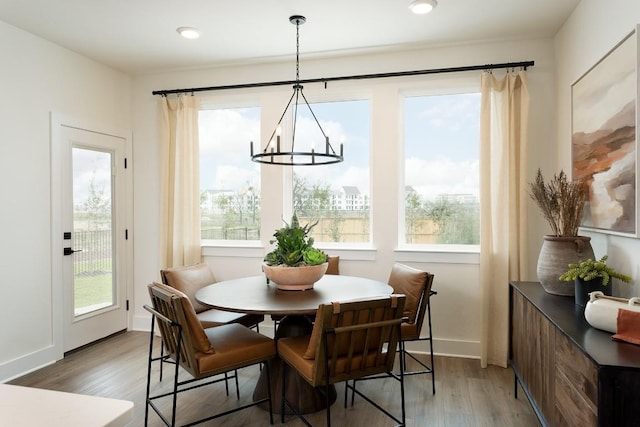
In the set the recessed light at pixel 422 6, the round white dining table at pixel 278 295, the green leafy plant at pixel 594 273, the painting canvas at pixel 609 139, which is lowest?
the round white dining table at pixel 278 295

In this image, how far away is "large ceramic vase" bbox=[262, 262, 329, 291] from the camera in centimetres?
279

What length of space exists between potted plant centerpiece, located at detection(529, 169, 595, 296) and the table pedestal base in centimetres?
155

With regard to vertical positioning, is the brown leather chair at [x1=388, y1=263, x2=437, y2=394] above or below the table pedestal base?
above

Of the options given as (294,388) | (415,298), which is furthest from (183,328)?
(415,298)

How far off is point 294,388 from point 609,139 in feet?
7.92

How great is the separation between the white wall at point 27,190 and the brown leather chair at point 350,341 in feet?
8.12

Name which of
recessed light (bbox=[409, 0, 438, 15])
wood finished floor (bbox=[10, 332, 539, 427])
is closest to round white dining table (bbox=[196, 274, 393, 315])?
wood finished floor (bbox=[10, 332, 539, 427])

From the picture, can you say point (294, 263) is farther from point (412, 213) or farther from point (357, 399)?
point (412, 213)

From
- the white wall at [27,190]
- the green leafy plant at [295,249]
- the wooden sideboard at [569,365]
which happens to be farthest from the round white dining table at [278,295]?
the white wall at [27,190]

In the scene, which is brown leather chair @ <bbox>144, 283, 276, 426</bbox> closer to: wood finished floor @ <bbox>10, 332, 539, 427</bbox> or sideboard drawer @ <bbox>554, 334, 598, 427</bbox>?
wood finished floor @ <bbox>10, 332, 539, 427</bbox>

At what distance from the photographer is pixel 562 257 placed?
8.20 ft

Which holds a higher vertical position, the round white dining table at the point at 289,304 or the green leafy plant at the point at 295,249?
the green leafy plant at the point at 295,249

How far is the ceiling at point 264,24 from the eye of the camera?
9.89 feet

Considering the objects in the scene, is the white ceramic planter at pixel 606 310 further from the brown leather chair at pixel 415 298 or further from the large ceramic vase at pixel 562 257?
the brown leather chair at pixel 415 298
